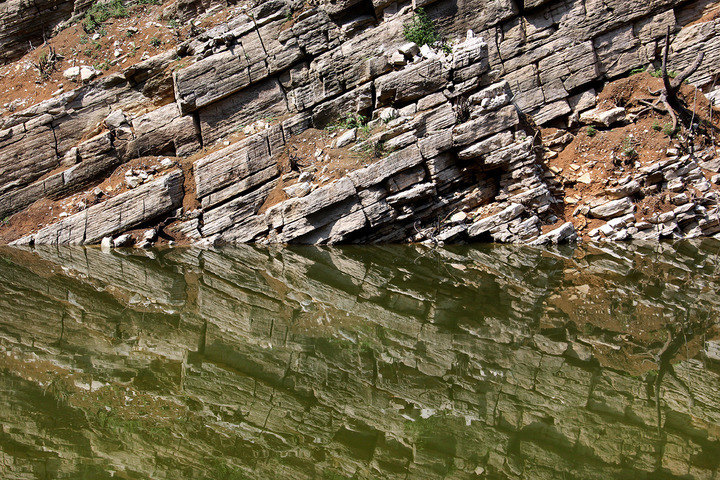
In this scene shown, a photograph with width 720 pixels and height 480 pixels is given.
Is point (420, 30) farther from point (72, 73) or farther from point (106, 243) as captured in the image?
point (72, 73)

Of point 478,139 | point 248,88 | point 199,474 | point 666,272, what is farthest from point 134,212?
point 666,272

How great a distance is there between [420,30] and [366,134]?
480 cm

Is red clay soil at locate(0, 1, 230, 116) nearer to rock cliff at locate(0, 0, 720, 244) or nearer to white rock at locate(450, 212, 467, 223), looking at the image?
rock cliff at locate(0, 0, 720, 244)

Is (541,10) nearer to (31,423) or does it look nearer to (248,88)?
(248,88)

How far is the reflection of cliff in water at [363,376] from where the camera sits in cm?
448

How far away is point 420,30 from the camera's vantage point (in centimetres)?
1845

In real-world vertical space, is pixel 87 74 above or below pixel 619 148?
below

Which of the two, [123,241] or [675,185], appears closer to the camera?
[675,185]

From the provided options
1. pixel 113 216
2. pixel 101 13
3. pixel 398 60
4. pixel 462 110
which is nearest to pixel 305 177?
pixel 398 60

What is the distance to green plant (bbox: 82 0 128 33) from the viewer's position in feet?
72.1

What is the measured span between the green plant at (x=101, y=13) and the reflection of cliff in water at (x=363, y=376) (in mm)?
15423

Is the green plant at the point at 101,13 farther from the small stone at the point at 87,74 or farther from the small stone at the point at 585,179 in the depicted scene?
the small stone at the point at 585,179

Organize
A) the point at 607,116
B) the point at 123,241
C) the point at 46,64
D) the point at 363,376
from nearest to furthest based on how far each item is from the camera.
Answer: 1. the point at 363,376
2. the point at 123,241
3. the point at 607,116
4. the point at 46,64

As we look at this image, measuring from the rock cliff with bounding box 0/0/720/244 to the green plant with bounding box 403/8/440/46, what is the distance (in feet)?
0.68
